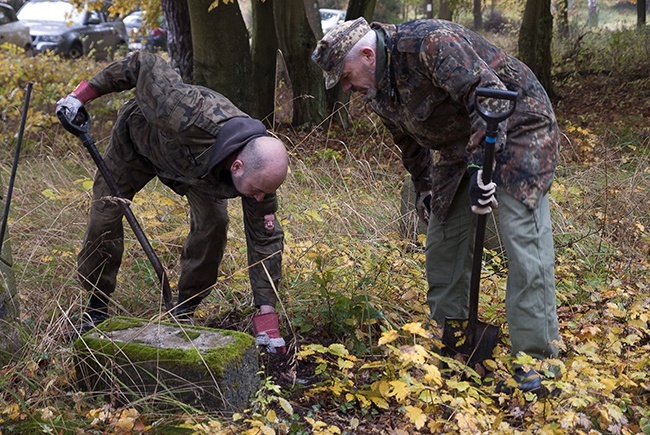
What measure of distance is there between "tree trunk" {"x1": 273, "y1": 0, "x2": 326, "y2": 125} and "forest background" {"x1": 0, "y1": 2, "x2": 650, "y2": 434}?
2295 mm

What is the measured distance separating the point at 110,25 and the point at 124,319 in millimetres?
20273

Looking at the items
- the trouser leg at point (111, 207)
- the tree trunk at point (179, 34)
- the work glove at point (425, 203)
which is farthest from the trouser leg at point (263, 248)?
the tree trunk at point (179, 34)

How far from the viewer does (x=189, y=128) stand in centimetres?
384

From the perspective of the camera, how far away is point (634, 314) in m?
4.13

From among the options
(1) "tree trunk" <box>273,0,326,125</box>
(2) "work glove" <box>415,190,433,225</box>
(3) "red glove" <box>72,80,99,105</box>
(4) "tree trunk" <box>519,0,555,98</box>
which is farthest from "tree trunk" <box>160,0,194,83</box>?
(2) "work glove" <box>415,190,433,225</box>

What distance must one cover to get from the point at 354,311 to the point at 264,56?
6.59m

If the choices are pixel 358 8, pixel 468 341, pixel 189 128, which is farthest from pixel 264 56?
pixel 468 341

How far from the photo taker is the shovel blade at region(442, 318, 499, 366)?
12.8ft

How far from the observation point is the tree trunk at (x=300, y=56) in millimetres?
10148

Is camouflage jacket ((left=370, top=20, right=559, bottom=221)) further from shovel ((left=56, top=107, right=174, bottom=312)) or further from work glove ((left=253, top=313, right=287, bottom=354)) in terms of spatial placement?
shovel ((left=56, top=107, right=174, bottom=312))

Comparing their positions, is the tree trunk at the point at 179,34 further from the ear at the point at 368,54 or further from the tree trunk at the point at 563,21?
the tree trunk at the point at 563,21

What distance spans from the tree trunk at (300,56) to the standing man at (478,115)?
644 cm

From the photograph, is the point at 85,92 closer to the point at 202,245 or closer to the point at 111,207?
the point at 111,207

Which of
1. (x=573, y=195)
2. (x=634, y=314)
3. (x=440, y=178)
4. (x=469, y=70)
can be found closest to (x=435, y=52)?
(x=469, y=70)
